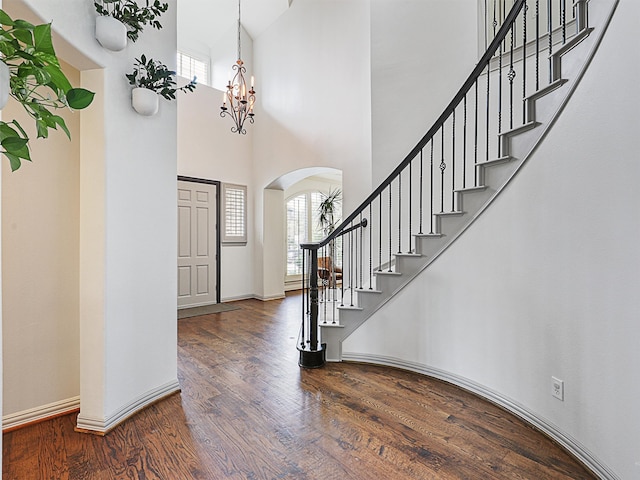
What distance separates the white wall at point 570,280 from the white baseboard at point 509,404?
4cm

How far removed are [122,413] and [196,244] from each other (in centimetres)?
392

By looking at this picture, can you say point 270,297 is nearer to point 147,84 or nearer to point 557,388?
point 147,84

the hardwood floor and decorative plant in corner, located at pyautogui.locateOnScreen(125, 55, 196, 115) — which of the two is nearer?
the hardwood floor

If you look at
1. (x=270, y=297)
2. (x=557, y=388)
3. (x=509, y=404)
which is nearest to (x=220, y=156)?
(x=270, y=297)

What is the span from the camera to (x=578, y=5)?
1.92 m

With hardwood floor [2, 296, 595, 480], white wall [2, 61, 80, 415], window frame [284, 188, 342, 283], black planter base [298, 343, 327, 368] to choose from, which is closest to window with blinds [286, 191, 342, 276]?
window frame [284, 188, 342, 283]

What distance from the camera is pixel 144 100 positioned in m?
2.29

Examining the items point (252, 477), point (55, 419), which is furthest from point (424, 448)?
point (55, 419)

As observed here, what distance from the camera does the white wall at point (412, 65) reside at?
3898 millimetres

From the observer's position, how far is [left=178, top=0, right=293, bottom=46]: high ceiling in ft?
19.7

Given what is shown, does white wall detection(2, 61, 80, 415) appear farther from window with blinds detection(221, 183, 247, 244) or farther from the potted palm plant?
window with blinds detection(221, 183, 247, 244)

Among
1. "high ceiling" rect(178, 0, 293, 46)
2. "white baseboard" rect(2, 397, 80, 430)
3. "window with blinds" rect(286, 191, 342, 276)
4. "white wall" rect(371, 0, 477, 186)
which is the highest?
"high ceiling" rect(178, 0, 293, 46)

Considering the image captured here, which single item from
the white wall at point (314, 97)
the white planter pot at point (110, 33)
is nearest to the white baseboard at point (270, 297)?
the white wall at point (314, 97)

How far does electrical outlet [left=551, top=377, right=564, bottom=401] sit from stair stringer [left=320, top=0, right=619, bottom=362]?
1.13 m
